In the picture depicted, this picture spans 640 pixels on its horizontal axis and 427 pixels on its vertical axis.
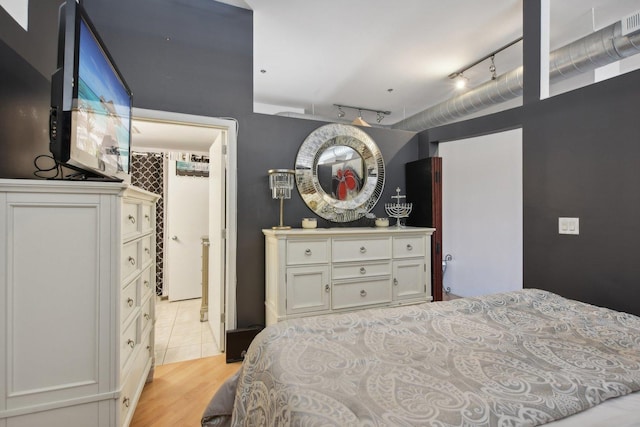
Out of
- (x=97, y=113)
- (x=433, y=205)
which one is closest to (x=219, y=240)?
(x=97, y=113)

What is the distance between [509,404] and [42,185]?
1.62 metres

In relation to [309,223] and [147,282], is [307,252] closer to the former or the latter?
[309,223]

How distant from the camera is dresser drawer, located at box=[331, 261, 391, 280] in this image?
99.4 inches

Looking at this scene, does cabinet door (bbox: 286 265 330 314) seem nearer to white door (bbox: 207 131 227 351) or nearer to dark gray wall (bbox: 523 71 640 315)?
white door (bbox: 207 131 227 351)

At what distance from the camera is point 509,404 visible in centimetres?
68

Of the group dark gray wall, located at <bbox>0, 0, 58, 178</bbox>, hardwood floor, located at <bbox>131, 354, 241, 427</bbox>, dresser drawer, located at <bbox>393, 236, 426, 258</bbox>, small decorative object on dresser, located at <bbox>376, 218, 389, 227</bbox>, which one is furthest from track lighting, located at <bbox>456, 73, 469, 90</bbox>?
hardwood floor, located at <bbox>131, 354, 241, 427</bbox>

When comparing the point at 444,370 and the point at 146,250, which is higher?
the point at 146,250

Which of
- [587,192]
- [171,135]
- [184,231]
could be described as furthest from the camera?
[184,231]

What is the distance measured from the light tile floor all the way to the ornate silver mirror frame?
1.66 metres

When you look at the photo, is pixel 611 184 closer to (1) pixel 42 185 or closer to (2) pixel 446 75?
(2) pixel 446 75

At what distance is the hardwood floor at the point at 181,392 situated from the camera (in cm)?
178

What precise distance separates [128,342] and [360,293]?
172 cm

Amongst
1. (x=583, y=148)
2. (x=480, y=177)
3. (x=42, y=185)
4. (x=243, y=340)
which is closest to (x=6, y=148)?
(x=42, y=185)

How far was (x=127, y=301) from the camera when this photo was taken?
143 centimetres
